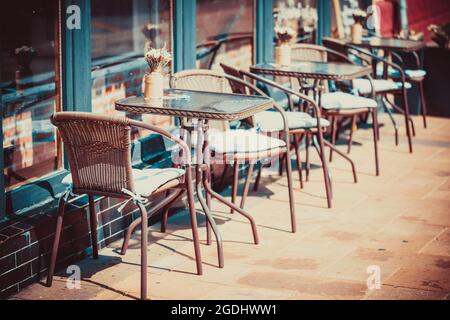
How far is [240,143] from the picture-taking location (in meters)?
5.47

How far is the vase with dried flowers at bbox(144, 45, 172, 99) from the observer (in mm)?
5074

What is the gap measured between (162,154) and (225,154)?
75cm

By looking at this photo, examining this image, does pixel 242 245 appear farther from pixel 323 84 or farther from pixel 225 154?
pixel 323 84

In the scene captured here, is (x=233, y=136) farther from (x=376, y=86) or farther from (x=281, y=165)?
(x=376, y=86)

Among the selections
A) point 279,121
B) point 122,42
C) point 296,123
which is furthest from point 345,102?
point 122,42

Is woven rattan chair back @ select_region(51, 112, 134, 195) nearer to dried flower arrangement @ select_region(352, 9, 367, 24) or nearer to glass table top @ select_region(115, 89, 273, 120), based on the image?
glass table top @ select_region(115, 89, 273, 120)

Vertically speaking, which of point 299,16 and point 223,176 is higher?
point 299,16

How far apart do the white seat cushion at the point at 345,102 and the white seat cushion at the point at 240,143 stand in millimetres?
1329

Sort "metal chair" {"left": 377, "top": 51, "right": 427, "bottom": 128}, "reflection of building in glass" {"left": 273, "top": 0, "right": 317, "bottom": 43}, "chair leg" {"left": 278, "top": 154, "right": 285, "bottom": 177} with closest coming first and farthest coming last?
"chair leg" {"left": 278, "top": 154, "right": 285, "bottom": 177} < "reflection of building in glass" {"left": 273, "top": 0, "right": 317, "bottom": 43} < "metal chair" {"left": 377, "top": 51, "right": 427, "bottom": 128}

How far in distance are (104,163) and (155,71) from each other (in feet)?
2.70

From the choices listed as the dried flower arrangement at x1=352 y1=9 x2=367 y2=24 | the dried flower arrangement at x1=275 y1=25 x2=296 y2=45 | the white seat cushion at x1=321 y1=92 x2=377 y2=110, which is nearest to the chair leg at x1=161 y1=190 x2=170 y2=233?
the dried flower arrangement at x1=275 y1=25 x2=296 y2=45

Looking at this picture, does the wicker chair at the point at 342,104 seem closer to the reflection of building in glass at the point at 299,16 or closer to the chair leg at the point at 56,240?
the reflection of building in glass at the point at 299,16
